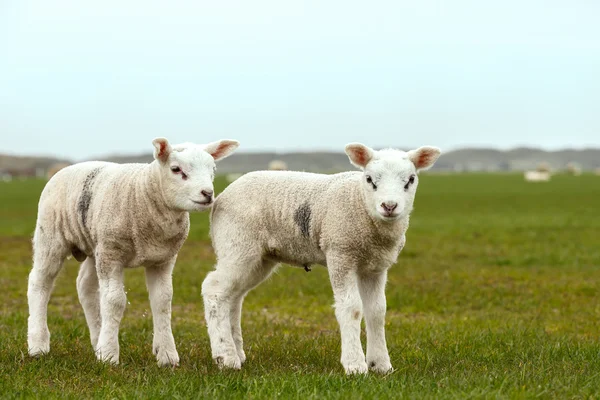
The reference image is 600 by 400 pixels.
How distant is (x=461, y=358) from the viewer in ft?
27.0

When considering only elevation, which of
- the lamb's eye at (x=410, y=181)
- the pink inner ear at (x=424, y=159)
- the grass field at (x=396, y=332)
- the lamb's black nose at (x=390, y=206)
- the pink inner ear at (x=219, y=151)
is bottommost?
the grass field at (x=396, y=332)

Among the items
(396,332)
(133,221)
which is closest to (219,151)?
(133,221)

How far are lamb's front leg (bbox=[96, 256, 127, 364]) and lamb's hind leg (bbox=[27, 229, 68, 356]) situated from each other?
915 mm

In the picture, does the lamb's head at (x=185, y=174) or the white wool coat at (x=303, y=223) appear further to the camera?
the lamb's head at (x=185, y=174)

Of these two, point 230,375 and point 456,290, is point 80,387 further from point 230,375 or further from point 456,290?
point 456,290

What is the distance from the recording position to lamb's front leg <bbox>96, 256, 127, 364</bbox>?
26.3ft

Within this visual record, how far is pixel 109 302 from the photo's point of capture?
26.4ft

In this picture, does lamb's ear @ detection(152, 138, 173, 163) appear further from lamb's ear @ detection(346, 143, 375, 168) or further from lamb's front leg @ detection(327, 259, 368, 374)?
lamb's front leg @ detection(327, 259, 368, 374)

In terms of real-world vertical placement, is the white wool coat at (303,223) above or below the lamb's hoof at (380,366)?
above

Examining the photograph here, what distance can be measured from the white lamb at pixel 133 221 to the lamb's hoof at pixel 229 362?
609mm

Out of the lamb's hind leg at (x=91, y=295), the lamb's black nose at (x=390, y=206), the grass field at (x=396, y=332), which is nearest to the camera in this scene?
the grass field at (x=396, y=332)

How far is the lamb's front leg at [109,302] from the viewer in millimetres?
8008

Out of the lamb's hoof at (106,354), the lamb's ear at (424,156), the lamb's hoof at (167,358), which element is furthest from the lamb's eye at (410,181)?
the lamb's hoof at (106,354)

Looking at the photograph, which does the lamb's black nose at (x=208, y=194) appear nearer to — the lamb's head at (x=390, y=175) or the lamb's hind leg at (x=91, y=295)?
the lamb's head at (x=390, y=175)
